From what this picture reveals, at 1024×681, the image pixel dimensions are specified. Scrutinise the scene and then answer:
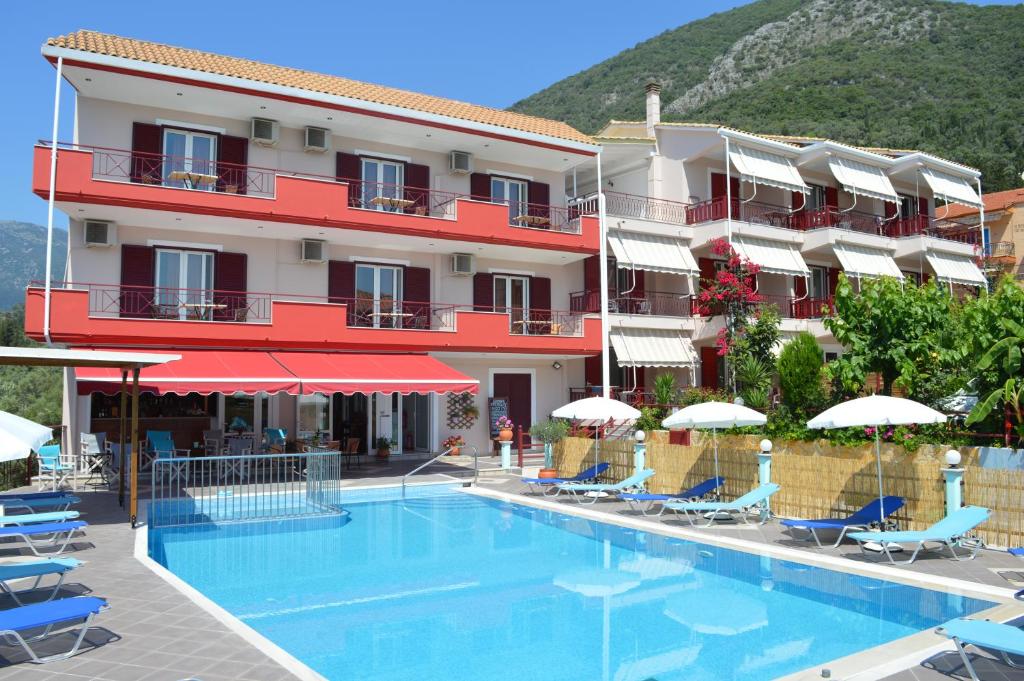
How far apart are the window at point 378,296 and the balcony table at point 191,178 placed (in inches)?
210

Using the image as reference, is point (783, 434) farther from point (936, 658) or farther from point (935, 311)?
point (936, 658)

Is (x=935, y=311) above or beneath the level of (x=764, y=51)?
beneath

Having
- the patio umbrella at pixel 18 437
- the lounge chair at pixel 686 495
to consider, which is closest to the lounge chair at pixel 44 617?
the patio umbrella at pixel 18 437

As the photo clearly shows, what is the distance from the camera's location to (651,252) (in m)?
30.3

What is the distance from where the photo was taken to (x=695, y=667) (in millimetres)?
8625

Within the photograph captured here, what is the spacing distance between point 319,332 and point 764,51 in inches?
3313

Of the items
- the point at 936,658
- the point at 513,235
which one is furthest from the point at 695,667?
the point at 513,235

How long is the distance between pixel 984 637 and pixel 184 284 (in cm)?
2201

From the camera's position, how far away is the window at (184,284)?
23.0 metres

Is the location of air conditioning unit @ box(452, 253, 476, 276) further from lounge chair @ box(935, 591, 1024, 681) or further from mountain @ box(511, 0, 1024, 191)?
mountain @ box(511, 0, 1024, 191)

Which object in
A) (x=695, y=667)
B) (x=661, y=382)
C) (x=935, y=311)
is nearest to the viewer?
(x=695, y=667)

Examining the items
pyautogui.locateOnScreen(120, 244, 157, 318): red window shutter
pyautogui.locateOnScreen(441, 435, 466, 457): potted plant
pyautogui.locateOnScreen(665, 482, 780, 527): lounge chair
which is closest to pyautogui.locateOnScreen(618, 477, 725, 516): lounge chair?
pyautogui.locateOnScreen(665, 482, 780, 527): lounge chair

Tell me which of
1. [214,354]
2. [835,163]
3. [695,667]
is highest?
[835,163]

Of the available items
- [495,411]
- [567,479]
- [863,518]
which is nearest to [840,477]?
[863,518]
